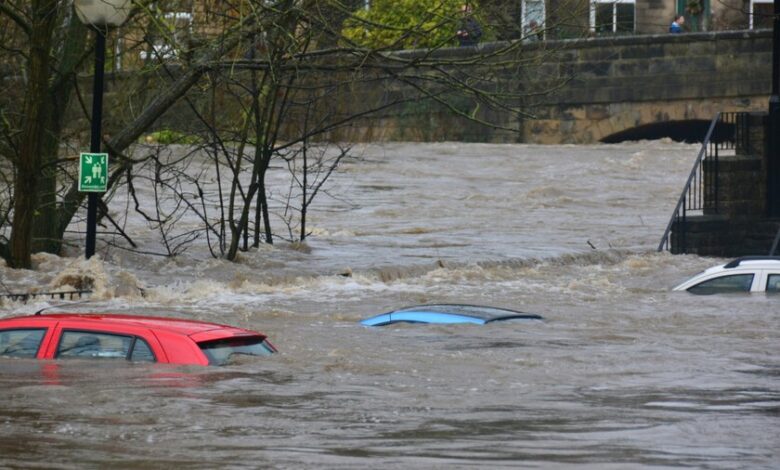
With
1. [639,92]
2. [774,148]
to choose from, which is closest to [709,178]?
[774,148]

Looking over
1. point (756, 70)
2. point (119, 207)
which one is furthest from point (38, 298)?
point (756, 70)

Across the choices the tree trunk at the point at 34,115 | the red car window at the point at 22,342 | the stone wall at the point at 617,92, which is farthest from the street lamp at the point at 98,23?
the stone wall at the point at 617,92

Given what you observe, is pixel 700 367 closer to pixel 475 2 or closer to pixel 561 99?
pixel 475 2

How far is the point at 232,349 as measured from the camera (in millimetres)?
10938

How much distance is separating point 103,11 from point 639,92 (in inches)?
1135

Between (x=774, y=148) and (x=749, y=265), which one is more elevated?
→ (x=774, y=148)

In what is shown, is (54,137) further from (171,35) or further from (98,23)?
(98,23)

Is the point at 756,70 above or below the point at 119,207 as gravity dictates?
above

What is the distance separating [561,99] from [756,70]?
5902 millimetres

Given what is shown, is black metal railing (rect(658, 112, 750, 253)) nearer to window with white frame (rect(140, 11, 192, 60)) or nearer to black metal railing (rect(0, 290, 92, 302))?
window with white frame (rect(140, 11, 192, 60))

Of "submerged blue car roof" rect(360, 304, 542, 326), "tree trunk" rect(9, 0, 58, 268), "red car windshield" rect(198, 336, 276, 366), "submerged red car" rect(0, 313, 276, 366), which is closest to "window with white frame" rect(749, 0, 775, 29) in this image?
"tree trunk" rect(9, 0, 58, 268)

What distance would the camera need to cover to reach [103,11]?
16375 millimetres

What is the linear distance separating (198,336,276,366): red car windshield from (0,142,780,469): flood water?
0.35 ft

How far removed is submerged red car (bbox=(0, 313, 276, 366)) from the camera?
34.7 ft
